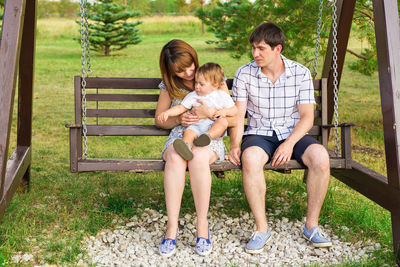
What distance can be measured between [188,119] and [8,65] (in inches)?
47.0

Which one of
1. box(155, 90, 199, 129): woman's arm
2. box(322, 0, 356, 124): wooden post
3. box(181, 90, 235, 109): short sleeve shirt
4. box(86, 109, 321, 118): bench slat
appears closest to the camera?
box(181, 90, 235, 109): short sleeve shirt

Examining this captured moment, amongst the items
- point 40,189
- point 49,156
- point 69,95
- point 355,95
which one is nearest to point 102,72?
point 69,95

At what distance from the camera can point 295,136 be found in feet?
10.9

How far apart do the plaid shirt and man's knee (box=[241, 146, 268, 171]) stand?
12.2 inches

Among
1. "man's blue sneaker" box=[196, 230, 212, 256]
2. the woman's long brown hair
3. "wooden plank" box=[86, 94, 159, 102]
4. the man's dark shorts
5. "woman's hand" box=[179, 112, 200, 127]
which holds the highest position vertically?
the woman's long brown hair

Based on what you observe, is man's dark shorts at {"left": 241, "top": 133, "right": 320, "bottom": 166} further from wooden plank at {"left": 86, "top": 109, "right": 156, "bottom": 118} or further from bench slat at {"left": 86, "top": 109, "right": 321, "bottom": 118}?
wooden plank at {"left": 86, "top": 109, "right": 156, "bottom": 118}

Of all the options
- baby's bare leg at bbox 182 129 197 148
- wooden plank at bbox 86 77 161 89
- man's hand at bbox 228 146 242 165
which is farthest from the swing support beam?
man's hand at bbox 228 146 242 165

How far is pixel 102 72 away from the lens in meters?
15.5

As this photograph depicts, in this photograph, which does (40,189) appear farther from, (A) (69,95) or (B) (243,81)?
(A) (69,95)

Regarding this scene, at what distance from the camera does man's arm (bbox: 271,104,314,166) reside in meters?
3.23

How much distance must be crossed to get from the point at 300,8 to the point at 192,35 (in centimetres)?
2279

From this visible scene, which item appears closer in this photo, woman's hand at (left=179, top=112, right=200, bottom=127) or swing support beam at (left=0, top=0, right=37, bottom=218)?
swing support beam at (left=0, top=0, right=37, bottom=218)

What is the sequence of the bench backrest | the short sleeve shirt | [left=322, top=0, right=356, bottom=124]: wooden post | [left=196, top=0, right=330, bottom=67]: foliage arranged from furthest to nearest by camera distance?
[left=196, top=0, right=330, bottom=67]: foliage, [left=322, top=0, right=356, bottom=124]: wooden post, the bench backrest, the short sleeve shirt

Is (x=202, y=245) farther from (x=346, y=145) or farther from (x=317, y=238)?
(x=346, y=145)
